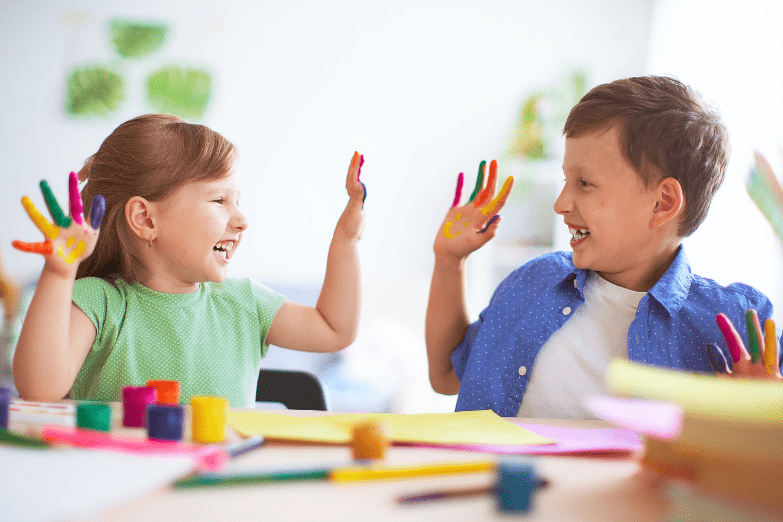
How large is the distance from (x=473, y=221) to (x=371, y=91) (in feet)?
6.61

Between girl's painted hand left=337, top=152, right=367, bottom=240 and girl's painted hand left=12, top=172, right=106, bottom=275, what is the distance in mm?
353

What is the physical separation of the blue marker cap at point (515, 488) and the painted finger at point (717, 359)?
17.0 inches

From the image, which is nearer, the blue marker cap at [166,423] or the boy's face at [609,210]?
the blue marker cap at [166,423]

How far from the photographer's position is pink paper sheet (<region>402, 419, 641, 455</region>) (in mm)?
537

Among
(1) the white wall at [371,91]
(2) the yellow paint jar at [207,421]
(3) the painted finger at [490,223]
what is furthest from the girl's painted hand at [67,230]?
(1) the white wall at [371,91]

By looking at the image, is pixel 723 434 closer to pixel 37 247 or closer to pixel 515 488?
pixel 515 488

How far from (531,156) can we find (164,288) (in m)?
1.98

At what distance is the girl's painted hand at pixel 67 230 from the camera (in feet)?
2.23

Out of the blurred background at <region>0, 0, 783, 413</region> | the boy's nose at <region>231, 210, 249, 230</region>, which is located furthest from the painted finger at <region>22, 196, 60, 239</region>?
the blurred background at <region>0, 0, 783, 413</region>

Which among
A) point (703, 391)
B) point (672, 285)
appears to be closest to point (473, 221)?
point (672, 285)

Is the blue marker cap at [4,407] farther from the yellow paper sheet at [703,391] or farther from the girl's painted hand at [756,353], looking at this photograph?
the girl's painted hand at [756,353]

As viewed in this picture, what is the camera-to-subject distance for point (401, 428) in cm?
60

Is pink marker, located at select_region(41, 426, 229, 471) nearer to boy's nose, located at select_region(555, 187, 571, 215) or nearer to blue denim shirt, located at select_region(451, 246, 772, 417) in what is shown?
blue denim shirt, located at select_region(451, 246, 772, 417)

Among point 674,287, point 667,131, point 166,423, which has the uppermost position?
point 667,131
